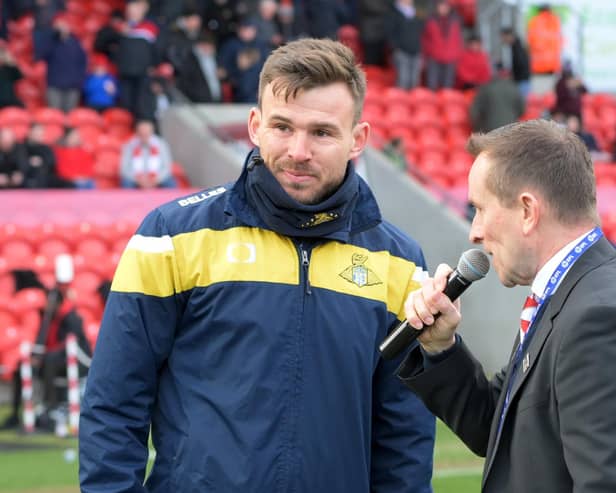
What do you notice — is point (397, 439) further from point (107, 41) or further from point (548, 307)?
point (107, 41)

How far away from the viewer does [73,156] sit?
15086 millimetres

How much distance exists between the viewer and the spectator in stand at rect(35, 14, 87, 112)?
51.8ft

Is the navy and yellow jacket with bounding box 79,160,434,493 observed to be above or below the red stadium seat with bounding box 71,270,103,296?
above

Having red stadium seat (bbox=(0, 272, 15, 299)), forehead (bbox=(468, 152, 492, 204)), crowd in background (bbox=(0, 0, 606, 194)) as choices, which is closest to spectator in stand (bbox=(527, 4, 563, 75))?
crowd in background (bbox=(0, 0, 606, 194))

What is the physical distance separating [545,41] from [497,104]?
13.9 ft

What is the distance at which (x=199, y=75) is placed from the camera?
1688 cm

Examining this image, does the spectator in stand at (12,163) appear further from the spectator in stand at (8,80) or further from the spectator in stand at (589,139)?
the spectator in stand at (589,139)

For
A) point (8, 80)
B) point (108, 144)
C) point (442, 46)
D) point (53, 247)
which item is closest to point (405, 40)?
point (442, 46)

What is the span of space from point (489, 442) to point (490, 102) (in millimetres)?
14491

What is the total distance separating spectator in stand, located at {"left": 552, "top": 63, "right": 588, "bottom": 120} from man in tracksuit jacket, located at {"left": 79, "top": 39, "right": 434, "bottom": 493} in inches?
587

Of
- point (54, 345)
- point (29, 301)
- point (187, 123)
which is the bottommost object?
point (54, 345)

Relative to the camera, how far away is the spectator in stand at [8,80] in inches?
606

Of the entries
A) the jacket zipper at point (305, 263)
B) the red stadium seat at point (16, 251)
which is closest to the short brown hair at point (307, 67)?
the jacket zipper at point (305, 263)

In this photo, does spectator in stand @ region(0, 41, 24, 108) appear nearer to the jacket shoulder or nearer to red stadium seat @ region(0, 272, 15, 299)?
red stadium seat @ region(0, 272, 15, 299)
